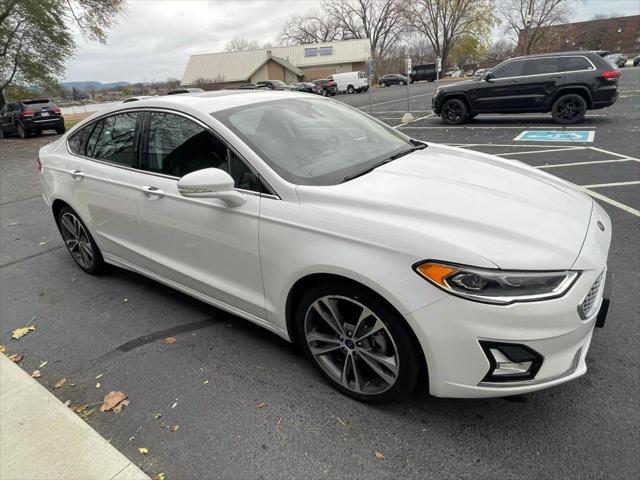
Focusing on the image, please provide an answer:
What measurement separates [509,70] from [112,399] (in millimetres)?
12282

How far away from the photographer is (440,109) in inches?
508

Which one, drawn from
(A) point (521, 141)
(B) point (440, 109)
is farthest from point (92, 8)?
(A) point (521, 141)

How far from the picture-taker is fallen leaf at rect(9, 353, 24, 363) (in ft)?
10.1

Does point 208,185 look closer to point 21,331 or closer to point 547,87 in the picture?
point 21,331

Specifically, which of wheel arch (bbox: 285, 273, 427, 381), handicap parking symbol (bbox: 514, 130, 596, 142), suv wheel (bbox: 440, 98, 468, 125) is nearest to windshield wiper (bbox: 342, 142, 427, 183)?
wheel arch (bbox: 285, 273, 427, 381)

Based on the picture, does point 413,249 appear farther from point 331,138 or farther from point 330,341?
point 331,138

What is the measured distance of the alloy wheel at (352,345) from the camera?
85.5 inches

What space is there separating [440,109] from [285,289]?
12.0m

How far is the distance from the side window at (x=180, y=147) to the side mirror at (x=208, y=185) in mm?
259

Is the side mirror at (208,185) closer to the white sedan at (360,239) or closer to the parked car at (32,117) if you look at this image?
the white sedan at (360,239)

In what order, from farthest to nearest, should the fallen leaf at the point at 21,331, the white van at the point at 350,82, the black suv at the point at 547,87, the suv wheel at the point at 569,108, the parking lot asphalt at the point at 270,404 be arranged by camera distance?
1. the white van at the point at 350,82
2. the suv wheel at the point at 569,108
3. the black suv at the point at 547,87
4. the fallen leaf at the point at 21,331
5. the parking lot asphalt at the point at 270,404

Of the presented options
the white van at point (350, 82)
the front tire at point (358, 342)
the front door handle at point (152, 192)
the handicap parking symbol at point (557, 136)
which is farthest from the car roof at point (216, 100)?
the white van at point (350, 82)

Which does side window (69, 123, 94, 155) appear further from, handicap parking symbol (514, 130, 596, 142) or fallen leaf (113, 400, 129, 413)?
handicap parking symbol (514, 130, 596, 142)

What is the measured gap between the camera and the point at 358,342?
7.48ft
